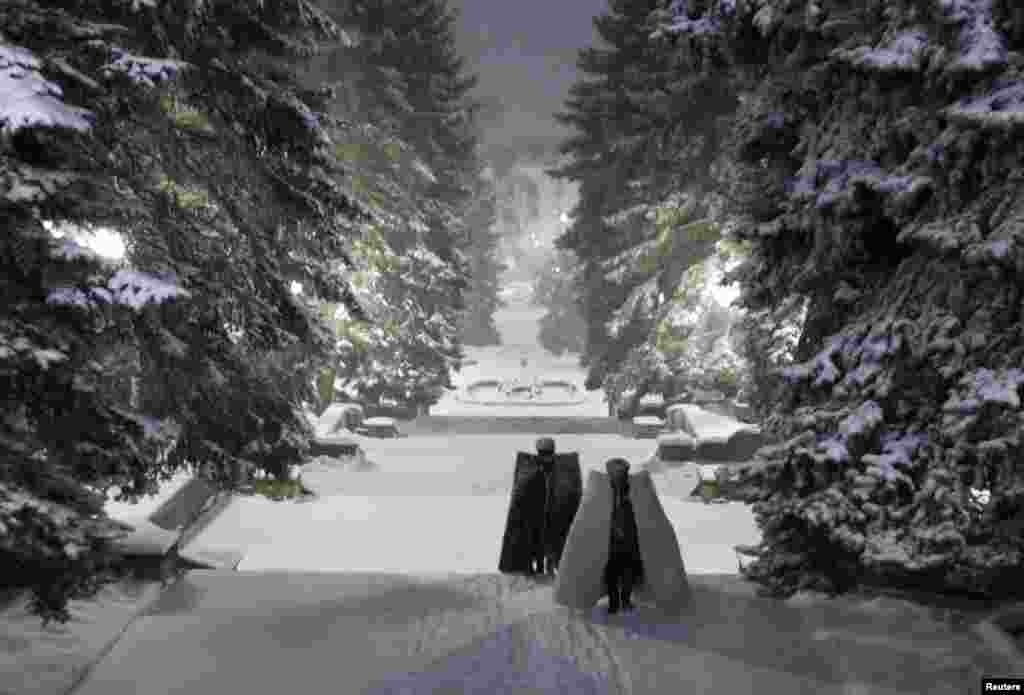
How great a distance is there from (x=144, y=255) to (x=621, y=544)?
4.33 m

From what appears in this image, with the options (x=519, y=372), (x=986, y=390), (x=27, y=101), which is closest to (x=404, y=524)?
(x=986, y=390)

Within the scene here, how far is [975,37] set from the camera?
5910mm

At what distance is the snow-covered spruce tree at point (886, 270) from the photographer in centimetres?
585

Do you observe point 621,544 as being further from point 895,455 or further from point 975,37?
point 975,37

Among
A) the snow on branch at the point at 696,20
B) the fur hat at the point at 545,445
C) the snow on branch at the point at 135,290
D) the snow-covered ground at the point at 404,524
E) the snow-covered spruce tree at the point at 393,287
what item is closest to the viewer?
the snow on branch at the point at 135,290

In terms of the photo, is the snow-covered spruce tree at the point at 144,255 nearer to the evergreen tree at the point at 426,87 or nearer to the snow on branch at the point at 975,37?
the snow on branch at the point at 975,37

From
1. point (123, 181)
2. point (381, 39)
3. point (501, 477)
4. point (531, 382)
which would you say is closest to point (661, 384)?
point (501, 477)

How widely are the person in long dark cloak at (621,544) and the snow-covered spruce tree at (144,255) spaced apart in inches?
129

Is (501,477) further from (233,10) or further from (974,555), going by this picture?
(974,555)

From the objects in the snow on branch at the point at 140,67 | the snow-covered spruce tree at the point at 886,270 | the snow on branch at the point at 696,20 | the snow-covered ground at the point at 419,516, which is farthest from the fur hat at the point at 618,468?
the snow on branch at the point at 140,67

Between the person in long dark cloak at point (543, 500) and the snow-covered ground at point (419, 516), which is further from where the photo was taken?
the snow-covered ground at point (419, 516)

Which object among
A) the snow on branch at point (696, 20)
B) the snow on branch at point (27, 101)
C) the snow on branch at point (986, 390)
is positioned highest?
the snow on branch at point (696, 20)

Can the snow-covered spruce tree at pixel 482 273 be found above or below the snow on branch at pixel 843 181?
above

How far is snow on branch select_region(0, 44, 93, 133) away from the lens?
4.81m
